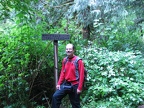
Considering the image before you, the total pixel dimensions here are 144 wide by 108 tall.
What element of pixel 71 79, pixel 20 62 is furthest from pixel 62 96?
pixel 20 62

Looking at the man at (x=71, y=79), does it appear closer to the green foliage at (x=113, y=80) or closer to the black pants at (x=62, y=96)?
the black pants at (x=62, y=96)

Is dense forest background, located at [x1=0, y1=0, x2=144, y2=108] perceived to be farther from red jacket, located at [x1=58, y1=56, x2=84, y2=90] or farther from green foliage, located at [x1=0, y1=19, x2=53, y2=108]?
red jacket, located at [x1=58, y1=56, x2=84, y2=90]

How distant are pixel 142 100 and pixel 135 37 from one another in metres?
4.15

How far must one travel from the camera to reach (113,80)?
6273 millimetres

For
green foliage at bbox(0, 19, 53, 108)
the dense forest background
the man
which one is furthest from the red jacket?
green foliage at bbox(0, 19, 53, 108)

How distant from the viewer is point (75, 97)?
4.86 metres

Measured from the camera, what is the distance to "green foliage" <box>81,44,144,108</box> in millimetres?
5895

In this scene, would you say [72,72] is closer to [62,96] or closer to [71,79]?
[71,79]

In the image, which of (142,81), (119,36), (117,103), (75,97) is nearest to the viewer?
(75,97)

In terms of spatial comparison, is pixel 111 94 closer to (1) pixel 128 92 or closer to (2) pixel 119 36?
(1) pixel 128 92

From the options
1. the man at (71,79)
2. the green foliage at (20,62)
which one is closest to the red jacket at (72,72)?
the man at (71,79)

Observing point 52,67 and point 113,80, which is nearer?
point 113,80

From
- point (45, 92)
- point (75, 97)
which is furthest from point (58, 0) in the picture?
point (75, 97)

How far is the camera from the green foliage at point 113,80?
19.3 ft
